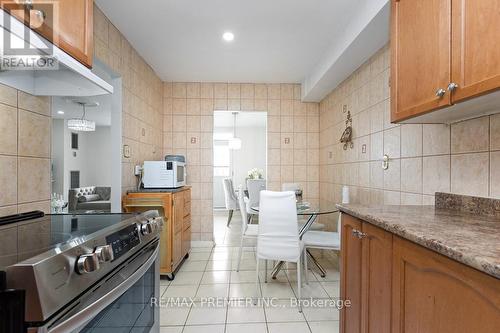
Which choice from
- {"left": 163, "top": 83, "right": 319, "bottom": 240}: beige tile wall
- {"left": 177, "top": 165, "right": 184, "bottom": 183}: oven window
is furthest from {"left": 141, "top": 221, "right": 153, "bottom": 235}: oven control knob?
{"left": 163, "top": 83, "right": 319, "bottom": 240}: beige tile wall

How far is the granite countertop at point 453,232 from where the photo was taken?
655 mm

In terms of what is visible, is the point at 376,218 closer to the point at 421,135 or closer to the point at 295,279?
the point at 421,135

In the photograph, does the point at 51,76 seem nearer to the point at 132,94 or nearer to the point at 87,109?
the point at 132,94

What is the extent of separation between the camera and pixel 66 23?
1.11 metres

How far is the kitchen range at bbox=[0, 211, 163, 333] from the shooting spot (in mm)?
574

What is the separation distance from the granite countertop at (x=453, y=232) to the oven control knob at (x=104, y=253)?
39.3 inches

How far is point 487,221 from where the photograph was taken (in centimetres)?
111

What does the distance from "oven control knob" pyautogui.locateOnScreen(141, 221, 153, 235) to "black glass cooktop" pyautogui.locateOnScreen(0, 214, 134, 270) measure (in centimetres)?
13

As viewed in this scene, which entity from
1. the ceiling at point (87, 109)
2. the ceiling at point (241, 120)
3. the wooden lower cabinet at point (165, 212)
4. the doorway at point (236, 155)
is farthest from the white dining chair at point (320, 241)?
the doorway at point (236, 155)

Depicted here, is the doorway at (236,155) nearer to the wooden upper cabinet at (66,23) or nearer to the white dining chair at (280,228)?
the white dining chair at (280,228)

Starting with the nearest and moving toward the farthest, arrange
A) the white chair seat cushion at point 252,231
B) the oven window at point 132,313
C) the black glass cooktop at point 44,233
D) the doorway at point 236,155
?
the black glass cooktop at point 44,233 < the oven window at point 132,313 < the white chair seat cushion at point 252,231 < the doorway at point 236,155

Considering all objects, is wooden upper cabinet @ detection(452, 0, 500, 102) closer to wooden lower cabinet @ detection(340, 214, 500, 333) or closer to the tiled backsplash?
wooden lower cabinet @ detection(340, 214, 500, 333)

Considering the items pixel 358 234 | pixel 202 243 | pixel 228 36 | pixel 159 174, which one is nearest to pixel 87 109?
pixel 159 174

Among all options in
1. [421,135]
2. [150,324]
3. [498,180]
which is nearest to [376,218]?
[498,180]
